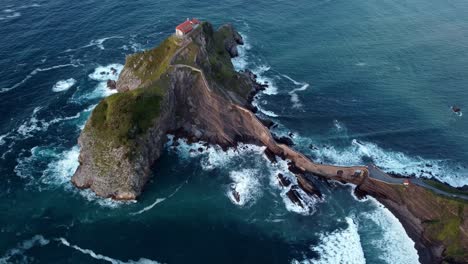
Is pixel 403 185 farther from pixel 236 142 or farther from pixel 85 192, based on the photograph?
pixel 85 192

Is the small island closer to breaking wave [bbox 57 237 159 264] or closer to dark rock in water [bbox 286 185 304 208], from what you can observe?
dark rock in water [bbox 286 185 304 208]

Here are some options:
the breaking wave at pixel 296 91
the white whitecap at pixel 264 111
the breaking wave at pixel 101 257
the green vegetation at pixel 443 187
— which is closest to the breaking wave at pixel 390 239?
the green vegetation at pixel 443 187

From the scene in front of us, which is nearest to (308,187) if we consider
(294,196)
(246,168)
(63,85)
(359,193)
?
(294,196)

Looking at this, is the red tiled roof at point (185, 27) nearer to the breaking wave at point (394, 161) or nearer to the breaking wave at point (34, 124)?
the breaking wave at point (34, 124)

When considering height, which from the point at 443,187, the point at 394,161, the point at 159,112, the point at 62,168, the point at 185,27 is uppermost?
the point at 185,27

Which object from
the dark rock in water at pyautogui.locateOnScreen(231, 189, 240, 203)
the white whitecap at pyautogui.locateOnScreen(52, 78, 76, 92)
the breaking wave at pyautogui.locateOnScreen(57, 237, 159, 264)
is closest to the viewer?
the breaking wave at pyautogui.locateOnScreen(57, 237, 159, 264)

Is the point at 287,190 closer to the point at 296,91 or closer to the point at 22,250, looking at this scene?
the point at 296,91

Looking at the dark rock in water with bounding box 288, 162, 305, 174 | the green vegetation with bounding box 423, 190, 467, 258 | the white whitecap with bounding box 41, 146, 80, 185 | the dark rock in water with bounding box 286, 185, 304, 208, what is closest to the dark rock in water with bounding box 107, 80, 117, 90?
the white whitecap with bounding box 41, 146, 80, 185
